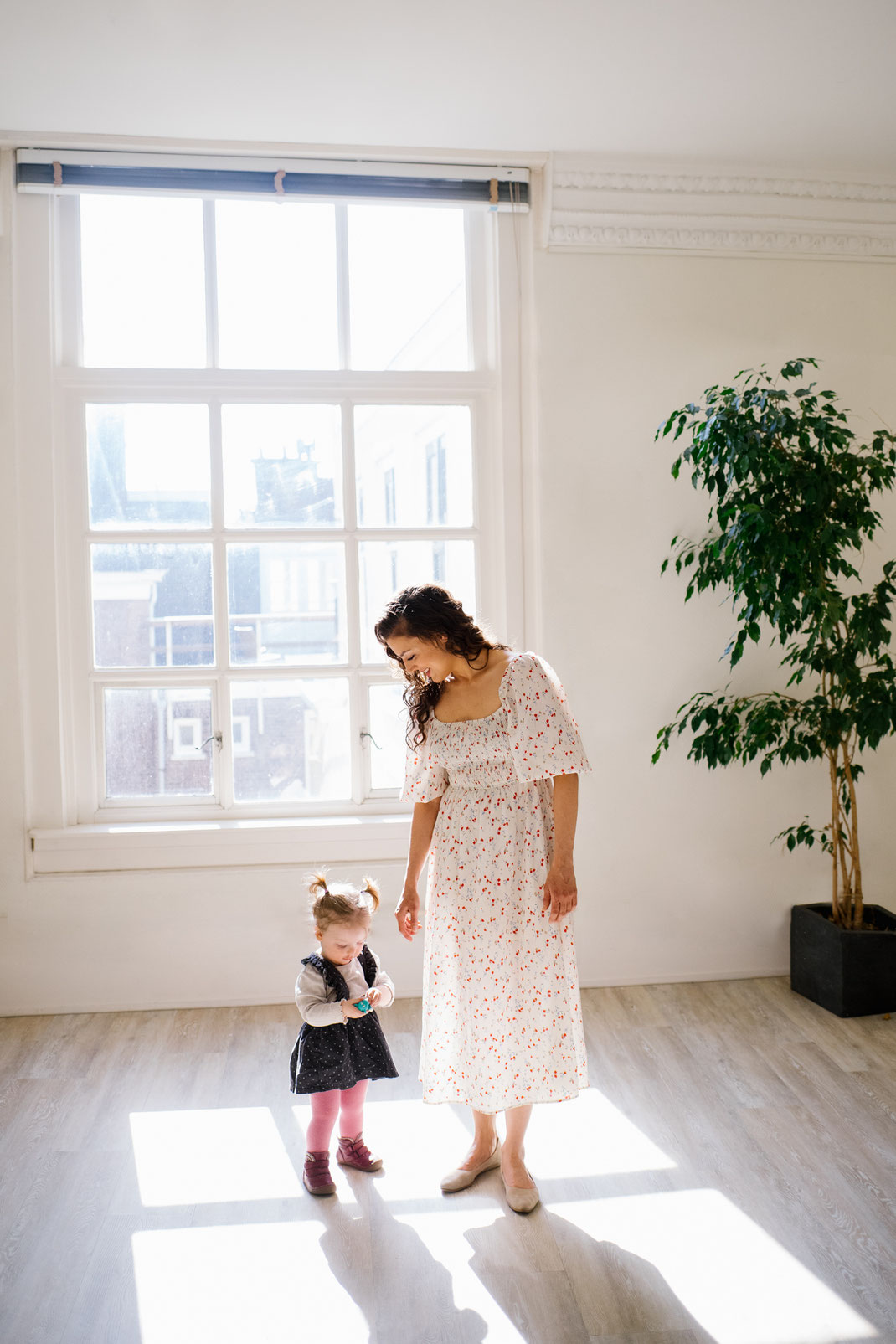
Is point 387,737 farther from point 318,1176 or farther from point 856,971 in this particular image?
point 856,971

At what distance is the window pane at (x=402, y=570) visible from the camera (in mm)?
3605

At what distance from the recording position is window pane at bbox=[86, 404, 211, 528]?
3.49 m

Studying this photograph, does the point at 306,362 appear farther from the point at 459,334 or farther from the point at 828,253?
the point at 828,253

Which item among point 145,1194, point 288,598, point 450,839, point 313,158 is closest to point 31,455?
point 288,598

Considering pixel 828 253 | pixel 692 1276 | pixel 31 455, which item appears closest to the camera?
pixel 692 1276

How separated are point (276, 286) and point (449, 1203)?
290 cm

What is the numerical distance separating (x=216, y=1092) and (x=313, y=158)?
292 cm

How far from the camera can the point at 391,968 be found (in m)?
3.54

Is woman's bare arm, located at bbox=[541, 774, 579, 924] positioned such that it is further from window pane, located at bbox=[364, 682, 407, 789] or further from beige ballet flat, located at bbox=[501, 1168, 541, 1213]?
window pane, located at bbox=[364, 682, 407, 789]

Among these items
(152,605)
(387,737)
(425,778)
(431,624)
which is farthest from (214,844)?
(431,624)

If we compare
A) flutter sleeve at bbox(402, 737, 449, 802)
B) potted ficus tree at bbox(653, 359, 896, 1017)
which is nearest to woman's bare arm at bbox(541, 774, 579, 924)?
flutter sleeve at bbox(402, 737, 449, 802)

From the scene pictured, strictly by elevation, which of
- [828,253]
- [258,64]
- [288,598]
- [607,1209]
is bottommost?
[607,1209]

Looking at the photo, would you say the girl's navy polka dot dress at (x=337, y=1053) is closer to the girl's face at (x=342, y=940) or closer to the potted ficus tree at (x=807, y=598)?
the girl's face at (x=342, y=940)

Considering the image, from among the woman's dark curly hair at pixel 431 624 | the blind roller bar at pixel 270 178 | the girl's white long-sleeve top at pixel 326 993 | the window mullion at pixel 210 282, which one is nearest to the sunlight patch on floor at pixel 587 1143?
the girl's white long-sleeve top at pixel 326 993
